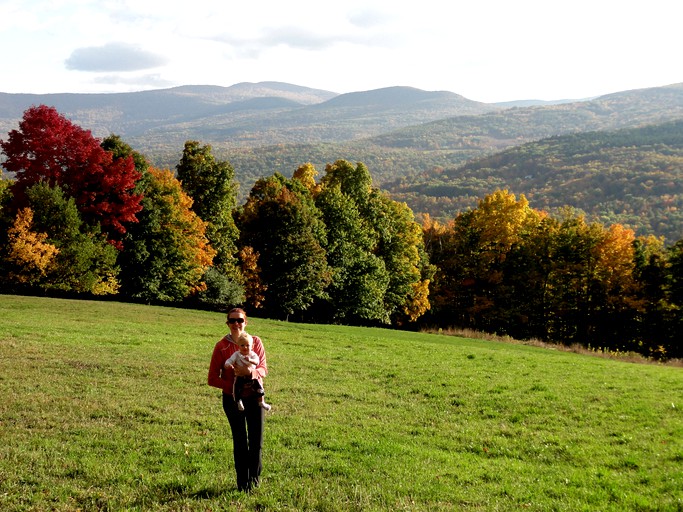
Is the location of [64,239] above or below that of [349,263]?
above

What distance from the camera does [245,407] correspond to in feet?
28.5

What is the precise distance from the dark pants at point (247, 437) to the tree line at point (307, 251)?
37267 mm

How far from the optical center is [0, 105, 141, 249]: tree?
41.6m

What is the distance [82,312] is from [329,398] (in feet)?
80.4

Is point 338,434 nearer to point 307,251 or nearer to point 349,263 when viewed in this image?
point 307,251

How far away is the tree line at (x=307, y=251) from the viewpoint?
1645 inches

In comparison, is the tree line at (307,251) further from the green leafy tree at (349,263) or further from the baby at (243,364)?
the baby at (243,364)

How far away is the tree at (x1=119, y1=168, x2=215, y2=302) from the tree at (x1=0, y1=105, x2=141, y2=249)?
2.33 m

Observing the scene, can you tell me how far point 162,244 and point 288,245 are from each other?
450 inches

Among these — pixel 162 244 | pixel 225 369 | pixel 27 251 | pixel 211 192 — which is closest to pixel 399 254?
pixel 211 192

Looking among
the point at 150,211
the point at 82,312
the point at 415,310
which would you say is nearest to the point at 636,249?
the point at 415,310

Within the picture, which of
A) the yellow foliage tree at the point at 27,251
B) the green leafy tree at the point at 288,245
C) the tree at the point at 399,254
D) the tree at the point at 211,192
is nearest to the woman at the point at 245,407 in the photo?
the yellow foliage tree at the point at 27,251

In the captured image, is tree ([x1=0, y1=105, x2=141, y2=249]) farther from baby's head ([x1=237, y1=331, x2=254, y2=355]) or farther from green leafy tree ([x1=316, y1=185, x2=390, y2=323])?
baby's head ([x1=237, y1=331, x2=254, y2=355])

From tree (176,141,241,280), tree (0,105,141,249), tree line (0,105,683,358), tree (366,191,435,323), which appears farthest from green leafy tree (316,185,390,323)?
tree (0,105,141,249)
